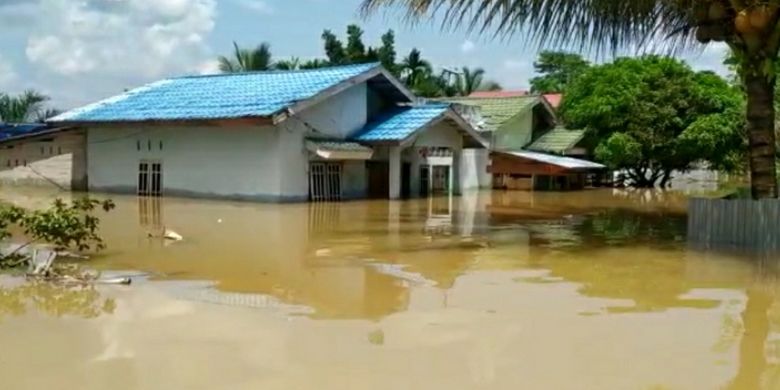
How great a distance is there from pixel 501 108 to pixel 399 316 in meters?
27.0

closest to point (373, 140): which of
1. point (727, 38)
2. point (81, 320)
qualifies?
point (727, 38)

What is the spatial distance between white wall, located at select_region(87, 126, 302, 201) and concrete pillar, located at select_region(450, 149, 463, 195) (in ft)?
25.5

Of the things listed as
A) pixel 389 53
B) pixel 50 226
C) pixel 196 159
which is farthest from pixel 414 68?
pixel 50 226

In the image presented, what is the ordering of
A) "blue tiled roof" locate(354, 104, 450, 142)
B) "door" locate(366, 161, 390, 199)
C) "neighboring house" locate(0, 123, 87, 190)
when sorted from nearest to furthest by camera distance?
1. "blue tiled roof" locate(354, 104, 450, 142)
2. "door" locate(366, 161, 390, 199)
3. "neighboring house" locate(0, 123, 87, 190)

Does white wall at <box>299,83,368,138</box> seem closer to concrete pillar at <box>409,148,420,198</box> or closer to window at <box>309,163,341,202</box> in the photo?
window at <box>309,163,341,202</box>

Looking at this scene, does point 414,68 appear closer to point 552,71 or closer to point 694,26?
point 552,71

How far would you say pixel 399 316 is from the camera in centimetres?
784

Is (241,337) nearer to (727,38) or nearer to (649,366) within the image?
(649,366)

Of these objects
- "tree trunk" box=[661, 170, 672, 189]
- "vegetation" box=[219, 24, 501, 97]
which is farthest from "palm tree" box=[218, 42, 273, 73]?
"tree trunk" box=[661, 170, 672, 189]

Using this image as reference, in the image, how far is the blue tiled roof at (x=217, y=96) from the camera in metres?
22.7

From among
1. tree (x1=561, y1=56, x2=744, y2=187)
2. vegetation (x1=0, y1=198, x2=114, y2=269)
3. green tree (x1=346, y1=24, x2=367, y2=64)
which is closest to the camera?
vegetation (x1=0, y1=198, x2=114, y2=269)

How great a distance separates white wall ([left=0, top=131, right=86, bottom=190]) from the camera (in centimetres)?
2728

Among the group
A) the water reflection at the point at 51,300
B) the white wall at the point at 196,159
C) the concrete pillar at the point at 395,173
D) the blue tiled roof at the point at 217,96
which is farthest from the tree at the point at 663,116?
the water reflection at the point at 51,300

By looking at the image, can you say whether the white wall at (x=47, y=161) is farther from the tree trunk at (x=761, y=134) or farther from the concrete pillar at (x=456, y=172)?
the tree trunk at (x=761, y=134)
